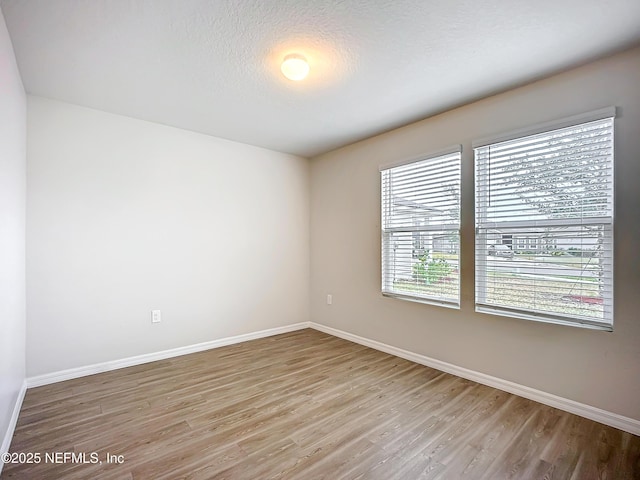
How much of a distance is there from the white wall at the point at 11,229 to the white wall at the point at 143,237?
0.21m

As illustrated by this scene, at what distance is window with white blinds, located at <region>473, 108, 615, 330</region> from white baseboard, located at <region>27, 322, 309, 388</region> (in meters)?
2.67

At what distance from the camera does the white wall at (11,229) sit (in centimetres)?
181

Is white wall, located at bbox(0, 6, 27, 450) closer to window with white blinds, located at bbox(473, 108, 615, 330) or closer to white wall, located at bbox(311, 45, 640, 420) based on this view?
Result: white wall, located at bbox(311, 45, 640, 420)

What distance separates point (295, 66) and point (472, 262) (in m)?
2.19

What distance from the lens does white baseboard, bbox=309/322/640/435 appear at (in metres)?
2.05

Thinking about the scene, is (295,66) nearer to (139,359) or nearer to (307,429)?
(307,429)

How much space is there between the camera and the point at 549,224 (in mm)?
2340

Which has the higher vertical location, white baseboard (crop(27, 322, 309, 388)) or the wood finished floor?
white baseboard (crop(27, 322, 309, 388))

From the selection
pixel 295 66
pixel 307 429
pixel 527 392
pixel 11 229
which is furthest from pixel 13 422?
pixel 527 392

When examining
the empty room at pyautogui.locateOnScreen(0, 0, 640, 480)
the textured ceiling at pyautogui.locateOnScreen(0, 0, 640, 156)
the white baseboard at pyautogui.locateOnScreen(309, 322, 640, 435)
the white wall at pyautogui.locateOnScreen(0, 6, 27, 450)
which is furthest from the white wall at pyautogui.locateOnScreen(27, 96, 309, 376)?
the white baseboard at pyautogui.locateOnScreen(309, 322, 640, 435)

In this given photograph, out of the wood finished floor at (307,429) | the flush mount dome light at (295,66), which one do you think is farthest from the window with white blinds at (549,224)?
the flush mount dome light at (295,66)

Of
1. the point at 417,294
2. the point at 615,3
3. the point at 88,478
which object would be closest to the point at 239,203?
the point at 417,294

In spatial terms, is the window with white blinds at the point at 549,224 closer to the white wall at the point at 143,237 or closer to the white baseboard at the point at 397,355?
the white baseboard at the point at 397,355

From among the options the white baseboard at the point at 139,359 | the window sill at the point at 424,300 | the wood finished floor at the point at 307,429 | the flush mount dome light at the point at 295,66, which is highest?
the flush mount dome light at the point at 295,66
